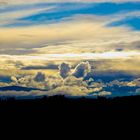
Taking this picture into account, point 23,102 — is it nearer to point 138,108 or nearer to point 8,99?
point 8,99

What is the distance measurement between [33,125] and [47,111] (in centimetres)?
719

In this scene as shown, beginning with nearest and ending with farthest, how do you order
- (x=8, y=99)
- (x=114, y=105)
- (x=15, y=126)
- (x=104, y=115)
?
(x=15, y=126) < (x=104, y=115) < (x=114, y=105) < (x=8, y=99)

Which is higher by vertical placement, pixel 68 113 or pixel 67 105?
pixel 67 105

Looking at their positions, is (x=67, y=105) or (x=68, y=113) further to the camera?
(x=67, y=105)

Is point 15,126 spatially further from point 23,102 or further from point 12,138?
point 23,102

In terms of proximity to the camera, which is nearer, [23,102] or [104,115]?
[104,115]

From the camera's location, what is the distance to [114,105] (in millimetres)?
79750

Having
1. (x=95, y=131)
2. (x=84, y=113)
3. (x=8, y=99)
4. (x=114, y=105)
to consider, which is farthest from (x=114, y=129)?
(x=8, y=99)

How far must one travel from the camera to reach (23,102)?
81.3 metres

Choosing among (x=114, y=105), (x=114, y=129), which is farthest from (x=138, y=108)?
(x=114, y=129)

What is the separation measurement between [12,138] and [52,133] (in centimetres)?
559

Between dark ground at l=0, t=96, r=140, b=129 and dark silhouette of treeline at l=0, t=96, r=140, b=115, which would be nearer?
dark ground at l=0, t=96, r=140, b=129

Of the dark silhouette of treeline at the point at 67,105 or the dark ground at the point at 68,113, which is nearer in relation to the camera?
the dark ground at the point at 68,113

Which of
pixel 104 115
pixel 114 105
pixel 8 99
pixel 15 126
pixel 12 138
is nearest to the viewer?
pixel 12 138
